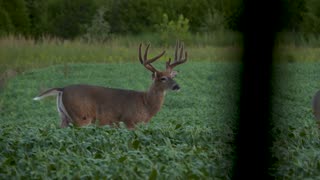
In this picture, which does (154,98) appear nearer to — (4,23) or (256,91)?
(256,91)

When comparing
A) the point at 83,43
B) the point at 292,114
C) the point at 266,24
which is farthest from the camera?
the point at 83,43

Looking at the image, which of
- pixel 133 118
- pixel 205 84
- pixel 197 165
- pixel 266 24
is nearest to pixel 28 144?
pixel 197 165

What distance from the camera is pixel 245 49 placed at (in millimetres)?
29000

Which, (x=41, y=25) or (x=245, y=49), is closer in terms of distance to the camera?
(x=245, y=49)

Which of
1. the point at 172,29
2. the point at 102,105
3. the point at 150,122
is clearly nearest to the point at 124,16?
the point at 172,29

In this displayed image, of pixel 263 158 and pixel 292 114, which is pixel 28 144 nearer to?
pixel 263 158

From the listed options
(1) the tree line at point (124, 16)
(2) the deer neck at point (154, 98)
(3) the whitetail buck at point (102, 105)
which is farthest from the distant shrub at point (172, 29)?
(3) the whitetail buck at point (102, 105)

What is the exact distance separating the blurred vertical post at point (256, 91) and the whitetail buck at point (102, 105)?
4.22 ft

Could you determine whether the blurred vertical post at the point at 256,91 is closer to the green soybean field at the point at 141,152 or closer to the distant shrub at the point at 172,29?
the green soybean field at the point at 141,152

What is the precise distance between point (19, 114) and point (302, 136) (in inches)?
455

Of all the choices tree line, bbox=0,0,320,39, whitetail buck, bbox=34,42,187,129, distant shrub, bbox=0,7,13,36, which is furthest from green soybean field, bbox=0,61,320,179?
tree line, bbox=0,0,320,39

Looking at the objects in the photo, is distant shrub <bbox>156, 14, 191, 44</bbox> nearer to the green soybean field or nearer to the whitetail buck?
the whitetail buck

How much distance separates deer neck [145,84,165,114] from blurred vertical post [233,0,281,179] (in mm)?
1122

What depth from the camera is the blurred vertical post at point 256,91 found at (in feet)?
21.1
